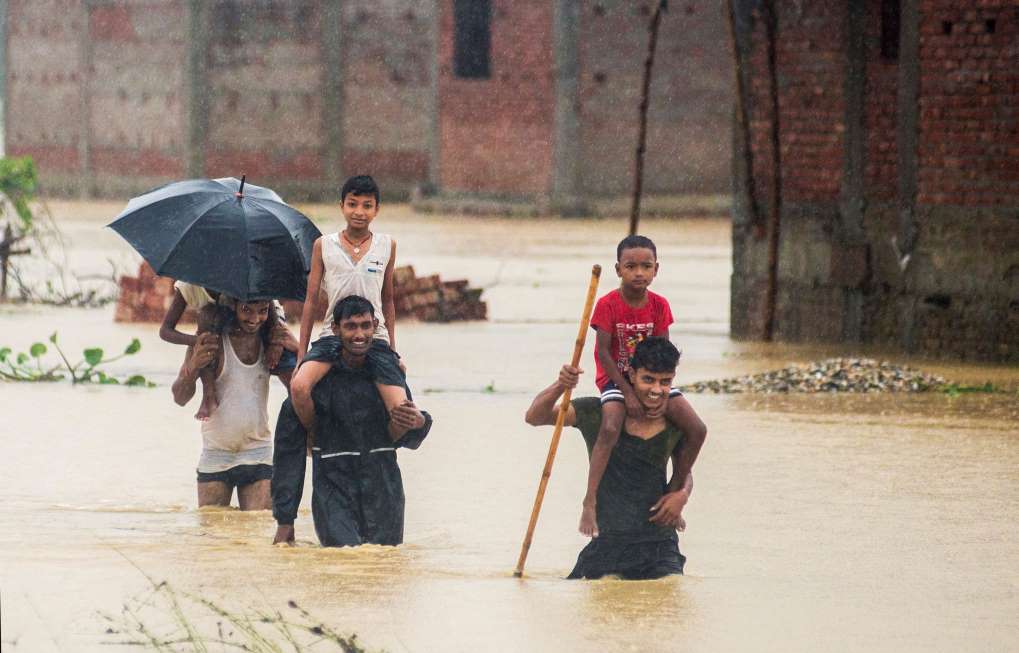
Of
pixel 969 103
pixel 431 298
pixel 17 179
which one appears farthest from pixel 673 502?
pixel 17 179

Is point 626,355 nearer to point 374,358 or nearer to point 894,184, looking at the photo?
point 374,358

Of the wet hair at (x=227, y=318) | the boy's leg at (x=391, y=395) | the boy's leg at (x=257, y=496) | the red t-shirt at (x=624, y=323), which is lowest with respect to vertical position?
the boy's leg at (x=257, y=496)

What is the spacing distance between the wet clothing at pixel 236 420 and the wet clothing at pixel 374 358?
633 mm

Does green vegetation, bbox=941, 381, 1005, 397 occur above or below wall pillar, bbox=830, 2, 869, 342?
below

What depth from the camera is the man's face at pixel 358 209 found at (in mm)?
6688

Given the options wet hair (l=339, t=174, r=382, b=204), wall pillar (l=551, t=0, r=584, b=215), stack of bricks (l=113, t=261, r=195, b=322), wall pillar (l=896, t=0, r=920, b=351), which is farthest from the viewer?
wall pillar (l=551, t=0, r=584, b=215)

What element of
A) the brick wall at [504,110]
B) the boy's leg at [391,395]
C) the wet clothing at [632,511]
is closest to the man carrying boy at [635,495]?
the wet clothing at [632,511]

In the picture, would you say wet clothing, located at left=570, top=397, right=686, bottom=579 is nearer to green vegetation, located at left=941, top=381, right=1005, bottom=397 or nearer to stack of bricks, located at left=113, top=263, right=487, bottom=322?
green vegetation, located at left=941, top=381, right=1005, bottom=397

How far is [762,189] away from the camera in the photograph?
49.0 feet

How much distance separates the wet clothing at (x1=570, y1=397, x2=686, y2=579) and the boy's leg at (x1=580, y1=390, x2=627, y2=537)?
8cm

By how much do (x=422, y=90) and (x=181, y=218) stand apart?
29.0 m

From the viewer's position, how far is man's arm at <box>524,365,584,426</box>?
5.80 m

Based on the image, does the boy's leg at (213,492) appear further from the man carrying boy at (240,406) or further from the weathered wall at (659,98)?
the weathered wall at (659,98)

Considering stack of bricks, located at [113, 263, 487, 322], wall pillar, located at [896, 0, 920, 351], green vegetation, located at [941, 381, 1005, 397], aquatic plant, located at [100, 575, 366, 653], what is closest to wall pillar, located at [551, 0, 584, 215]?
stack of bricks, located at [113, 263, 487, 322]
